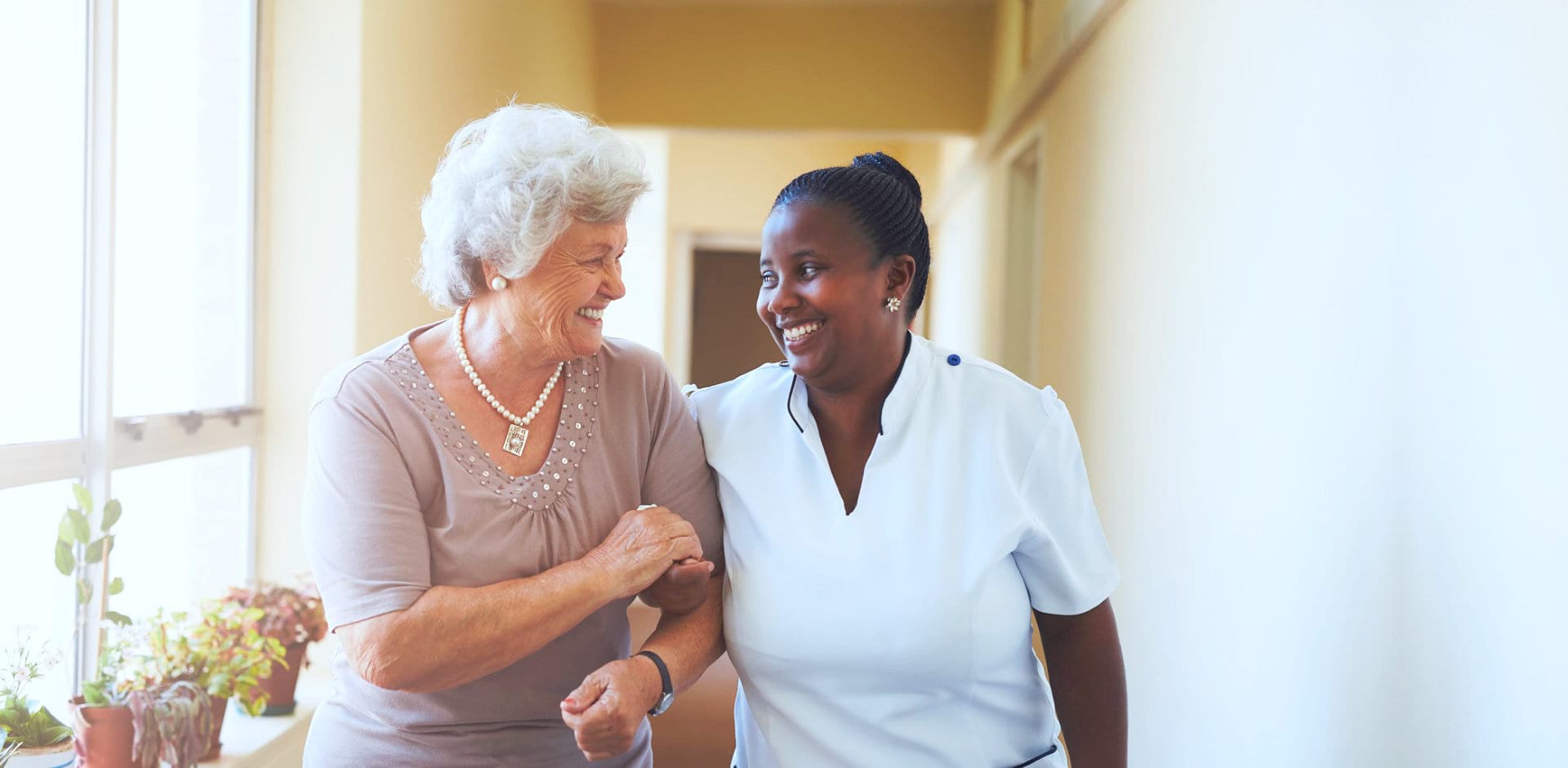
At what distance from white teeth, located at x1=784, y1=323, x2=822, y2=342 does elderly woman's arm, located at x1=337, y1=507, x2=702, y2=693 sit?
1.08 feet

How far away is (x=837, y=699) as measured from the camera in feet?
4.78

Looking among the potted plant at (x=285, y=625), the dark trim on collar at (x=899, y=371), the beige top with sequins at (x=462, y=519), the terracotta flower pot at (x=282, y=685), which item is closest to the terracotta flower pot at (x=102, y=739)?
the potted plant at (x=285, y=625)

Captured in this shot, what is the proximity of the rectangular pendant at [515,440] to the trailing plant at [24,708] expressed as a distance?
1068 mm

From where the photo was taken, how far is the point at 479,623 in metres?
1.35

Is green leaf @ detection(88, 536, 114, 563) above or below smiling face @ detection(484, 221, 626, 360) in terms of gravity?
below

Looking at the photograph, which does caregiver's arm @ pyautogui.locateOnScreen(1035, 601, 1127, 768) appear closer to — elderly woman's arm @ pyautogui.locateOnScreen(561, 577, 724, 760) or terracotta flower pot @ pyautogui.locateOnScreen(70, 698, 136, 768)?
elderly woman's arm @ pyautogui.locateOnScreen(561, 577, 724, 760)

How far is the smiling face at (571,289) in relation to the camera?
148 centimetres

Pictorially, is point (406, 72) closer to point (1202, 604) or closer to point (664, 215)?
point (1202, 604)

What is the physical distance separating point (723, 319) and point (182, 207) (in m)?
9.10

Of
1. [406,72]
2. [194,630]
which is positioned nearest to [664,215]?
[406,72]

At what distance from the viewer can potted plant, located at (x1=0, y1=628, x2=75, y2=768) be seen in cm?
198

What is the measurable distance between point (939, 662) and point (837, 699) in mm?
138

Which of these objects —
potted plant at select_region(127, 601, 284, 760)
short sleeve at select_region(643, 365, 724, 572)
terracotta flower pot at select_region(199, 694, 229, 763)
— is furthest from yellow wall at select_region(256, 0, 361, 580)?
short sleeve at select_region(643, 365, 724, 572)

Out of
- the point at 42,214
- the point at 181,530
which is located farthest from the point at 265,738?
the point at 42,214
